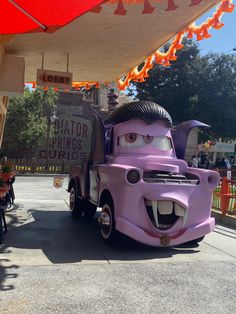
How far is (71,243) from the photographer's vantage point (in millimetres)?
6805

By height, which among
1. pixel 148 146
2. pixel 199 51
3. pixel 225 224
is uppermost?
pixel 199 51

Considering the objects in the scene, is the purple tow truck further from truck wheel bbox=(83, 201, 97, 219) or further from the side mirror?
truck wheel bbox=(83, 201, 97, 219)

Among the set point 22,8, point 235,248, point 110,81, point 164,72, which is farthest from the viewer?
point 164,72

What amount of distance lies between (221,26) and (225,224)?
5.25 m

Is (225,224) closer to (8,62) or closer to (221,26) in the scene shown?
(221,26)

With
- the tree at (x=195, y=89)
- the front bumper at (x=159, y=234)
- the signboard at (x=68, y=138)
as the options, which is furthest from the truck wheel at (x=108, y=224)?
the tree at (x=195, y=89)

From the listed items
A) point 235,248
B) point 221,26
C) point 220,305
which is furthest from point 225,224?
point 220,305

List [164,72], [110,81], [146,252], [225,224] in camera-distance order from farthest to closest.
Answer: [164,72] → [110,81] → [225,224] → [146,252]

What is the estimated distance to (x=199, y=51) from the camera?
35188 mm

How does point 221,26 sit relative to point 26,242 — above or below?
above

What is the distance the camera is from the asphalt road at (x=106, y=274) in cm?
415

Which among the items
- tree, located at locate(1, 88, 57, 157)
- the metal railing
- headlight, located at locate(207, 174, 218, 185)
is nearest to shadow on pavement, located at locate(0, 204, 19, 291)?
headlight, located at locate(207, 174, 218, 185)

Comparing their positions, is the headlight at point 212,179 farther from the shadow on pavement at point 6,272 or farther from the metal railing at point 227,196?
the metal railing at point 227,196

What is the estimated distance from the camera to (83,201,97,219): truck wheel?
30.4 feet
